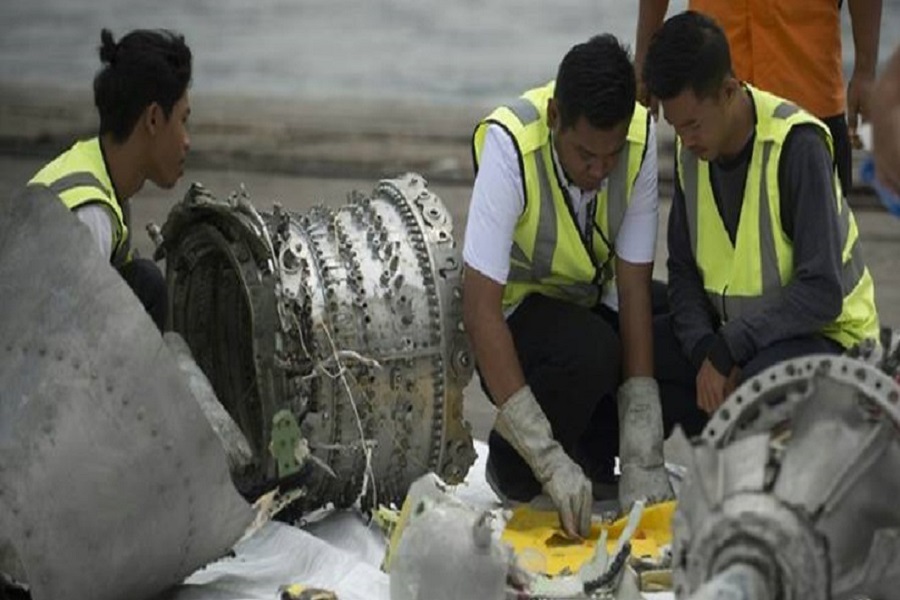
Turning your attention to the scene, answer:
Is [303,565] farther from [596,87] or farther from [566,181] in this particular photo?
[596,87]

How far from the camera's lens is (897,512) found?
287cm

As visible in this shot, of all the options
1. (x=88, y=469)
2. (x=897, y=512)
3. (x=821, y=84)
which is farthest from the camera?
(x=821, y=84)

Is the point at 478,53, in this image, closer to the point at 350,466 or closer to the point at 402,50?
the point at 402,50

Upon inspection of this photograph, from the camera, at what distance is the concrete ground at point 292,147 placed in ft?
24.9

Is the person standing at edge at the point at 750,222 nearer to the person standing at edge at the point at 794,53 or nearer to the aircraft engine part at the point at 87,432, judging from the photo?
the person standing at edge at the point at 794,53

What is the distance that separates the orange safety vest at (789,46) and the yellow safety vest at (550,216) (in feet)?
1.77

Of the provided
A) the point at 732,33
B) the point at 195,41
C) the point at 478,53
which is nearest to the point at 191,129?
the point at 195,41

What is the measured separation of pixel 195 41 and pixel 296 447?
15.5 feet

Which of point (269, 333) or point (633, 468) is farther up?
point (269, 333)

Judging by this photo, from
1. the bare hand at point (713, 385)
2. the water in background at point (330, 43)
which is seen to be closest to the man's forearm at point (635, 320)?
the bare hand at point (713, 385)

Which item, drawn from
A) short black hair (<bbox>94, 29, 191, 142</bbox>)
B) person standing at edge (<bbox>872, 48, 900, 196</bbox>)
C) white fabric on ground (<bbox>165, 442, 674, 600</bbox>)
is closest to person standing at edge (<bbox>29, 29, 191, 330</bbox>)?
short black hair (<bbox>94, 29, 191, 142</bbox>)

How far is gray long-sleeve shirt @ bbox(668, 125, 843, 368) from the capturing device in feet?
12.9

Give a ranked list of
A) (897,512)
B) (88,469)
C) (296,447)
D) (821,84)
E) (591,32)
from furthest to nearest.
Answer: (591,32), (821,84), (296,447), (88,469), (897,512)

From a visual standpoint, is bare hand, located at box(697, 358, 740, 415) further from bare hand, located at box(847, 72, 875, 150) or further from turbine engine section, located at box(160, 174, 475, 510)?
bare hand, located at box(847, 72, 875, 150)
